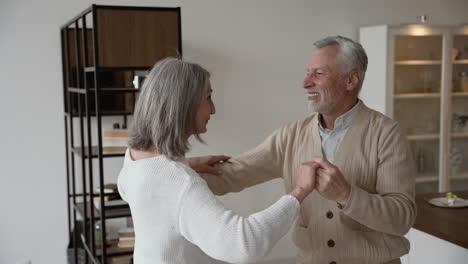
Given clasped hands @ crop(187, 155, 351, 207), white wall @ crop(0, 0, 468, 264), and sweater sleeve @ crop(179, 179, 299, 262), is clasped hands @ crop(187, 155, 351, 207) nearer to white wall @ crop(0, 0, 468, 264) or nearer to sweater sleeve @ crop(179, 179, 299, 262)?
sweater sleeve @ crop(179, 179, 299, 262)

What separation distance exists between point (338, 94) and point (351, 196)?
1.53 ft

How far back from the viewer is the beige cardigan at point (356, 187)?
1.81 metres

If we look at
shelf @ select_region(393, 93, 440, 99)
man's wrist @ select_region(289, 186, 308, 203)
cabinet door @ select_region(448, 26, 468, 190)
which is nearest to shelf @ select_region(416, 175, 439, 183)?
cabinet door @ select_region(448, 26, 468, 190)

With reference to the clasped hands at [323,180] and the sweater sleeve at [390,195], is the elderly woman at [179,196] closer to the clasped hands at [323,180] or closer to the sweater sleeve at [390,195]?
the clasped hands at [323,180]

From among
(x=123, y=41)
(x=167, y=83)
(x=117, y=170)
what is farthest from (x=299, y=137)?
(x=117, y=170)

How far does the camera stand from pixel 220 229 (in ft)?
4.87

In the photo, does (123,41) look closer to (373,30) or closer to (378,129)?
(378,129)

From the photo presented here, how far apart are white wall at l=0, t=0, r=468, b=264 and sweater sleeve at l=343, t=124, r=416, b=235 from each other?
2.42m

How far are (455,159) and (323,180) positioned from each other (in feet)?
12.3

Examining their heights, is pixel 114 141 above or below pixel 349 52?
below

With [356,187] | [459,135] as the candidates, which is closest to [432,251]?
[356,187]

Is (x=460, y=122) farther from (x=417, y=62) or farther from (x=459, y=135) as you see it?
(x=417, y=62)

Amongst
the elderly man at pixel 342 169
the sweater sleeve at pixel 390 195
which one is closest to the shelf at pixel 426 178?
the elderly man at pixel 342 169

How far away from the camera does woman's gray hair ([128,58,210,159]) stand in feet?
5.17
